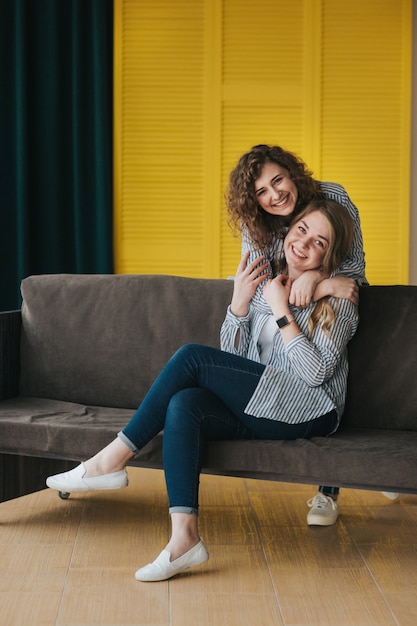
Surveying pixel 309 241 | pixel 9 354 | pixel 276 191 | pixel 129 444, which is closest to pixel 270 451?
pixel 129 444

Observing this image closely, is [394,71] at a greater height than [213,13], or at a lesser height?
lesser

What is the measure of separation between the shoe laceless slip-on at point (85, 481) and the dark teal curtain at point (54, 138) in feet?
7.18

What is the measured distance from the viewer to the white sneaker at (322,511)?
2.55 m

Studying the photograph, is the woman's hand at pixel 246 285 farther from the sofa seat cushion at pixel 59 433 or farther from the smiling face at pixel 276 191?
the sofa seat cushion at pixel 59 433

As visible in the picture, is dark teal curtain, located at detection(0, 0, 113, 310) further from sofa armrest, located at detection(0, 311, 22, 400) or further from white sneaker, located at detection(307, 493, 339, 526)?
white sneaker, located at detection(307, 493, 339, 526)

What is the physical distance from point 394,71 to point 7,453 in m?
2.91

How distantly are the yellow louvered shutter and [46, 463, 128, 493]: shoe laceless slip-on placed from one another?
7.17 ft

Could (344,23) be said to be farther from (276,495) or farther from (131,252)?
(276,495)

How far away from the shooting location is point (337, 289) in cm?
232

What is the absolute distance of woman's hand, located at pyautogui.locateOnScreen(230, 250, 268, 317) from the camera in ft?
8.09

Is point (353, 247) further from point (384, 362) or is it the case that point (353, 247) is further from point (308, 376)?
point (308, 376)

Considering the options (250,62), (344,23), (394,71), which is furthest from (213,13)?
(394,71)

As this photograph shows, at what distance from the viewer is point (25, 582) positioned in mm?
2076

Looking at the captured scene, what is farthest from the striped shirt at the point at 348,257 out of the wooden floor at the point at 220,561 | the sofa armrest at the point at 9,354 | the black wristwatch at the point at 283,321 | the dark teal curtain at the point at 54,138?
the dark teal curtain at the point at 54,138
